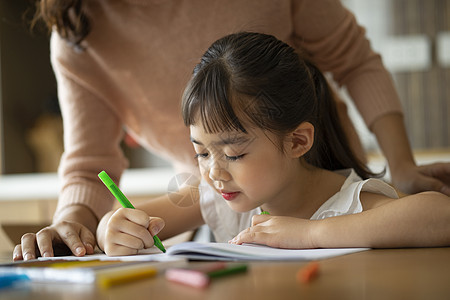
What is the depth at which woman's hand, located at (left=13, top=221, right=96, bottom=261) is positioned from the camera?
872 mm

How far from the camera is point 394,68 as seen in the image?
2764 mm

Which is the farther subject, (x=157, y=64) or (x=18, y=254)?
(x=157, y=64)

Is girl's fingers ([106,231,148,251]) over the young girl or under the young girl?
under

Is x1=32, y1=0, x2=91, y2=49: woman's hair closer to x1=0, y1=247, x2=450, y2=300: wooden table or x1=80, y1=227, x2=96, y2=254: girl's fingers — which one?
x1=80, y1=227, x2=96, y2=254: girl's fingers

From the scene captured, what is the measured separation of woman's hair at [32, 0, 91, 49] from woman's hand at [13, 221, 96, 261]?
0.40m

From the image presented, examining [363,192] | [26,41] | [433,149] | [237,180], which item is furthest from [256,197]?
[26,41]

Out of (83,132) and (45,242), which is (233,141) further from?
(83,132)

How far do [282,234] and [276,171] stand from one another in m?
0.18

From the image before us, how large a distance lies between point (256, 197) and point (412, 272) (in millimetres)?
382

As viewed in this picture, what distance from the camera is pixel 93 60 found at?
1.23 metres

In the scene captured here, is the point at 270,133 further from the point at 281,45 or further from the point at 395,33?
the point at 395,33

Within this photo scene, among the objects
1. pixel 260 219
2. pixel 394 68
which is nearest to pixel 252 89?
pixel 260 219

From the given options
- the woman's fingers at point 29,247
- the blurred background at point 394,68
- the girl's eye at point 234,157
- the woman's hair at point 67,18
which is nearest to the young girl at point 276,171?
the girl's eye at point 234,157

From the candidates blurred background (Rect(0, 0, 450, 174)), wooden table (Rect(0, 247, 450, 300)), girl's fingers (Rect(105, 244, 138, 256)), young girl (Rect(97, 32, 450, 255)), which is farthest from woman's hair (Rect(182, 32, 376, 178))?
blurred background (Rect(0, 0, 450, 174))
